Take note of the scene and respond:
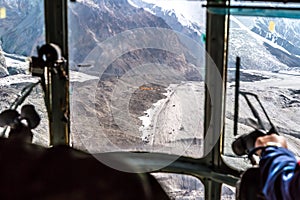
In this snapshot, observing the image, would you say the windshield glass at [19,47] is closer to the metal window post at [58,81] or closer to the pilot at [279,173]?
the metal window post at [58,81]

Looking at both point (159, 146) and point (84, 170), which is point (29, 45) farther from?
point (84, 170)

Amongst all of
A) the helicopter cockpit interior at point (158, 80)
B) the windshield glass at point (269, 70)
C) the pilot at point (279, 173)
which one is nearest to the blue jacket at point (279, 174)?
the pilot at point (279, 173)

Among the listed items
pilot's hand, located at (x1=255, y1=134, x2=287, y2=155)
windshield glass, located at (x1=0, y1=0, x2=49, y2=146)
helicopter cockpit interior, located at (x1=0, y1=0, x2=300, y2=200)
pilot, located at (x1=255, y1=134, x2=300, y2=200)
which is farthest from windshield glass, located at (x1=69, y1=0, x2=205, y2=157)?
pilot, located at (x1=255, y1=134, x2=300, y2=200)

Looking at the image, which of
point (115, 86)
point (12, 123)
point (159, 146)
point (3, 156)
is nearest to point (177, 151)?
point (159, 146)

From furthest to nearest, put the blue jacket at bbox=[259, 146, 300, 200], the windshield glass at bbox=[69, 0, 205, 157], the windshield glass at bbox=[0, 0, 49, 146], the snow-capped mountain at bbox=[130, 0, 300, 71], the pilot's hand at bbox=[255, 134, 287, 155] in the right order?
the windshield glass at bbox=[0, 0, 49, 146] → the windshield glass at bbox=[69, 0, 205, 157] → the snow-capped mountain at bbox=[130, 0, 300, 71] → the pilot's hand at bbox=[255, 134, 287, 155] → the blue jacket at bbox=[259, 146, 300, 200]

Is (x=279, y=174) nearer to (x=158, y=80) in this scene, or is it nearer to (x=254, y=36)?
(x=254, y=36)

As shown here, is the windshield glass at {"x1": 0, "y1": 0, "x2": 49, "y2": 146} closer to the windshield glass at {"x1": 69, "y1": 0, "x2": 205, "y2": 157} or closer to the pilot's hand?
the windshield glass at {"x1": 69, "y1": 0, "x2": 205, "y2": 157}
